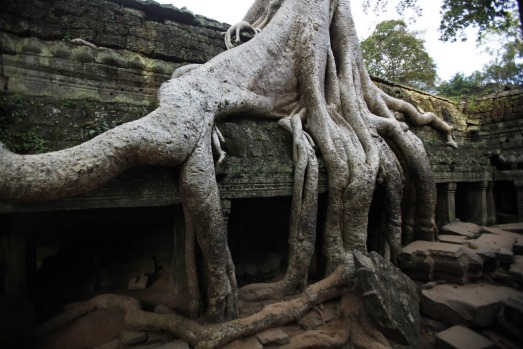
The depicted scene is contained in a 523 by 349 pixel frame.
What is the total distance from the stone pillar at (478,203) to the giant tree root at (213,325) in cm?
405

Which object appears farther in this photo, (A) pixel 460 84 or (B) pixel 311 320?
(A) pixel 460 84

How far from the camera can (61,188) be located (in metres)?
1.78

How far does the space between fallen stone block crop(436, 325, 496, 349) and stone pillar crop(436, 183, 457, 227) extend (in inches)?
113

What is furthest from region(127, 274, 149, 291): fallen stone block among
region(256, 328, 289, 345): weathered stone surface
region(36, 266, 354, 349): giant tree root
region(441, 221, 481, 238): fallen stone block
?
region(441, 221, 481, 238): fallen stone block

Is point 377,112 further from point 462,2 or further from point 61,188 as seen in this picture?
point 61,188

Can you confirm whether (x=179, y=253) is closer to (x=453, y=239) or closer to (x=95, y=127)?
(x=95, y=127)

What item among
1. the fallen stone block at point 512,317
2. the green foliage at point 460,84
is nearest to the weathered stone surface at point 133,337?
the fallen stone block at point 512,317

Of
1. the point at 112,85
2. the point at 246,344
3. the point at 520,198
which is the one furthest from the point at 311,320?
the point at 520,198

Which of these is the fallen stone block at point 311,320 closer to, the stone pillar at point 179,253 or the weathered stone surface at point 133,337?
the stone pillar at point 179,253

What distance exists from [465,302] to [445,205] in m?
2.70

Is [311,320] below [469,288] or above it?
below

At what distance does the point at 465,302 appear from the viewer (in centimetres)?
246

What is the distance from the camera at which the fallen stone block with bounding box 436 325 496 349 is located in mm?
2049

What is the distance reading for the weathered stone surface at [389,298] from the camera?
7.68ft
